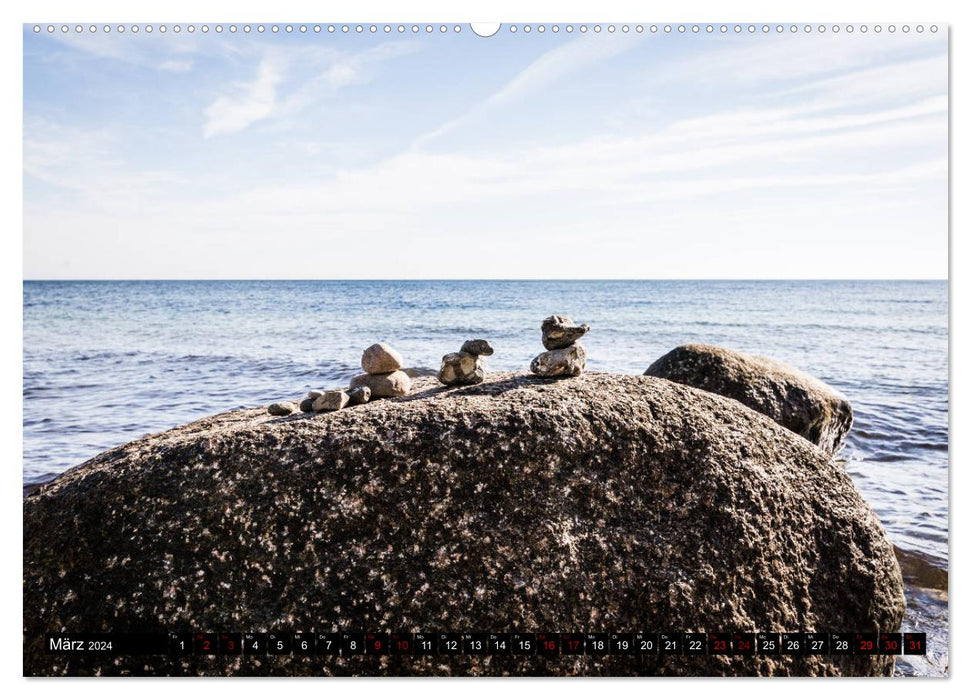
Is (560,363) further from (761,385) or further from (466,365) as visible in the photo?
(761,385)

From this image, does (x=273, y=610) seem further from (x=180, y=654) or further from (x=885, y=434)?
(x=885, y=434)

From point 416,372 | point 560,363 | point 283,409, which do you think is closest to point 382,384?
point 283,409

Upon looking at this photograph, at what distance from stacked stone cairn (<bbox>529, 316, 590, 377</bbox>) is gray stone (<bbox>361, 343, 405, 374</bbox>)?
644 mm

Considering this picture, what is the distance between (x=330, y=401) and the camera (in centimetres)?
283

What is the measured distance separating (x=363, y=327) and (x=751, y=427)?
1525 cm

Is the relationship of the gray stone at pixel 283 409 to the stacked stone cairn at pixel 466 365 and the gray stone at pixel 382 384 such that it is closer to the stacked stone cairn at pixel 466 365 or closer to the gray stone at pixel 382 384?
the gray stone at pixel 382 384

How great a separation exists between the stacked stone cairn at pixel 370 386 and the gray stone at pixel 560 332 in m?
0.68

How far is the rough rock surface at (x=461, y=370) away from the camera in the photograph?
122 inches

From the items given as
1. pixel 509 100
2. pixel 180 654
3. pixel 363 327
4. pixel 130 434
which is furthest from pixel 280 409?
pixel 363 327

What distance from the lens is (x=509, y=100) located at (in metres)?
3.40

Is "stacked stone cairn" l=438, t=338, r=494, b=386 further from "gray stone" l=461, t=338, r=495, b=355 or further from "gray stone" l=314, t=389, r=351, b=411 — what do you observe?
"gray stone" l=314, t=389, r=351, b=411

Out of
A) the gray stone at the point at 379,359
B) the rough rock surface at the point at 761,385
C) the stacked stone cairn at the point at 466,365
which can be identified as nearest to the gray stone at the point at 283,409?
the gray stone at the point at 379,359

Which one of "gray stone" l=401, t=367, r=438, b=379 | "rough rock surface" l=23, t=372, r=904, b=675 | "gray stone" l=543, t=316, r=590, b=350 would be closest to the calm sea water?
"rough rock surface" l=23, t=372, r=904, b=675

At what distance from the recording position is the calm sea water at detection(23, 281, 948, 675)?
5074mm
